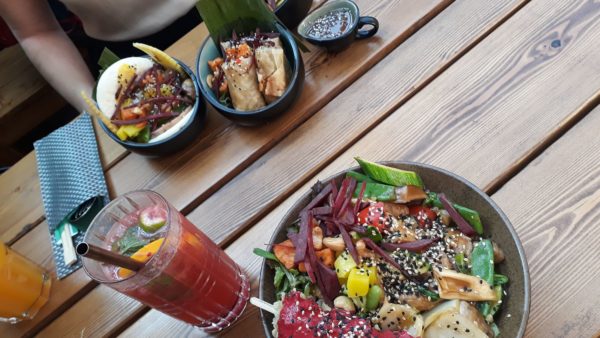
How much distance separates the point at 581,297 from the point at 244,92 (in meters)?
0.94

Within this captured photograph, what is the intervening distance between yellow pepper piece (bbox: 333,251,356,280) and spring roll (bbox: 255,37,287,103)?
0.55 meters

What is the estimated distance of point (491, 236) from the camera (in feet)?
3.12

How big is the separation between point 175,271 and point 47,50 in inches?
52.4

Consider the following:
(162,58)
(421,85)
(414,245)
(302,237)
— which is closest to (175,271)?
(302,237)

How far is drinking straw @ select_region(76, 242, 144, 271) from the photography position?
2.68 ft

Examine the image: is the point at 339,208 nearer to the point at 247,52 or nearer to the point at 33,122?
the point at 247,52

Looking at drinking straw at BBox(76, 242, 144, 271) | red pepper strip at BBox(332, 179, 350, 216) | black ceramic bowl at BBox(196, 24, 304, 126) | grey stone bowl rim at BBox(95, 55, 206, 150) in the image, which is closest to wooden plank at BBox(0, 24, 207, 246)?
grey stone bowl rim at BBox(95, 55, 206, 150)

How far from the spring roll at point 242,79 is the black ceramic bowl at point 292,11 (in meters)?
0.18

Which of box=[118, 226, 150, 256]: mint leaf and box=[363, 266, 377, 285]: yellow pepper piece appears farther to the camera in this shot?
box=[118, 226, 150, 256]: mint leaf

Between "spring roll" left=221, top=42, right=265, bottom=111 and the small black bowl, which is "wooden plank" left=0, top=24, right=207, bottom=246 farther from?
the small black bowl

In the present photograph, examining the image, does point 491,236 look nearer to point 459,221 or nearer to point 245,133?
point 459,221

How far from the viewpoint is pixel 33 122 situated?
2.19 metres

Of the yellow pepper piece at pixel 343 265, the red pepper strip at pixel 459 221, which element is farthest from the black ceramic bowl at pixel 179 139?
the red pepper strip at pixel 459 221

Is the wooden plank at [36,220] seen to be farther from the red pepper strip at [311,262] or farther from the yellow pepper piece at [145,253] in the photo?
the red pepper strip at [311,262]
